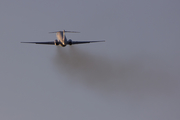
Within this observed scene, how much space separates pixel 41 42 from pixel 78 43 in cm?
932

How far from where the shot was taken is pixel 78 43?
128125 mm

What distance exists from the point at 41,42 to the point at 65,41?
7973 millimetres

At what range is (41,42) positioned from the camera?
129750mm

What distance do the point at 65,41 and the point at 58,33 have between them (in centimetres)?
252

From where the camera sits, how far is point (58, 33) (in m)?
125

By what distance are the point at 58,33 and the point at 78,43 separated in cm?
622

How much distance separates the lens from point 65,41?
124688 mm

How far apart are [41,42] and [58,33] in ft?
23.1

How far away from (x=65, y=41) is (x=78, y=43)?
4.58 meters
